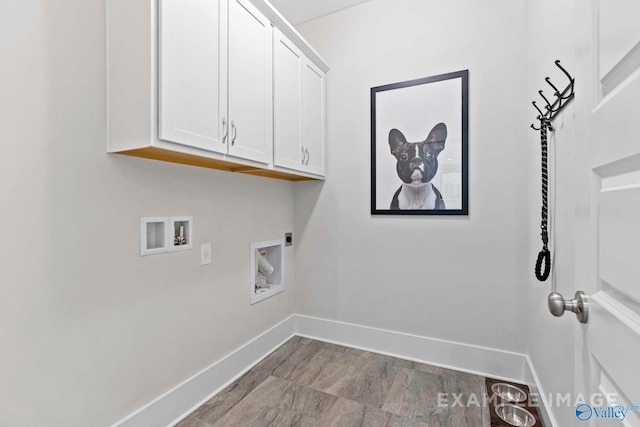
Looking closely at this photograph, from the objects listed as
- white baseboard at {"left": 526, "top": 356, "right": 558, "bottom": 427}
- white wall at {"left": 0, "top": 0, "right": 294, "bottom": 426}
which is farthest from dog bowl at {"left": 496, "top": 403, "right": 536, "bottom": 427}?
white wall at {"left": 0, "top": 0, "right": 294, "bottom": 426}

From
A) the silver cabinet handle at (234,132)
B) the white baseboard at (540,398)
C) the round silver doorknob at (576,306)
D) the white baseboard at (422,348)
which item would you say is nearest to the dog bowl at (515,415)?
the white baseboard at (540,398)

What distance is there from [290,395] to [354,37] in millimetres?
2715

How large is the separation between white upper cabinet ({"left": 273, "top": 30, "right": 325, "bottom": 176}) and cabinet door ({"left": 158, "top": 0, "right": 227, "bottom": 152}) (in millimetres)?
508

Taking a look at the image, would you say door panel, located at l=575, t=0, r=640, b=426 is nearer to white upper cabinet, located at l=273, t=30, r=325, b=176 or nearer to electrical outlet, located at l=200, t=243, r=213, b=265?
white upper cabinet, located at l=273, t=30, r=325, b=176

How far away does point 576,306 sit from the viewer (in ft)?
2.26

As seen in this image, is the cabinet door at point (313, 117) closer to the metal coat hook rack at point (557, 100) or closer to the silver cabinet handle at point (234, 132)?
the silver cabinet handle at point (234, 132)

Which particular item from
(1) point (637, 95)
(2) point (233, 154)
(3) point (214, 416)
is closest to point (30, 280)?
(2) point (233, 154)

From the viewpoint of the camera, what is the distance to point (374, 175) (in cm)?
242

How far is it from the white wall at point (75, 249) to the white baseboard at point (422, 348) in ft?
3.85

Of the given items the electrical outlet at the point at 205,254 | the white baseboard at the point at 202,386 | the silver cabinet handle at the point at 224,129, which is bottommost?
the white baseboard at the point at 202,386

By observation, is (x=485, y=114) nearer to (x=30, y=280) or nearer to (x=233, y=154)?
(x=233, y=154)

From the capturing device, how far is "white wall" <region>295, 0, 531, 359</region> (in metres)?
2.01

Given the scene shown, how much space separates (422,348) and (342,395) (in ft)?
2.51

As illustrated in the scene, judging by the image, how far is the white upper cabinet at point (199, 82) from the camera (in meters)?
1.24
